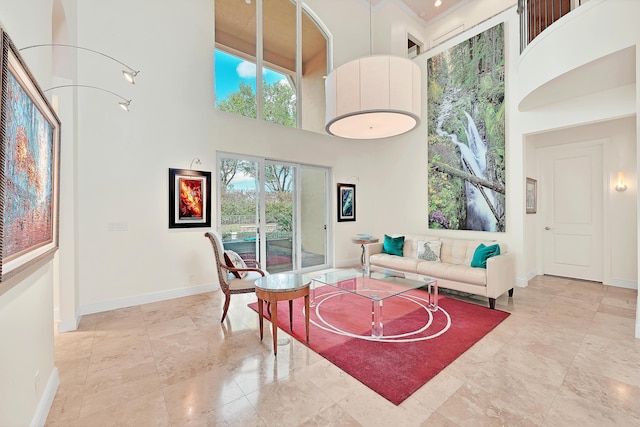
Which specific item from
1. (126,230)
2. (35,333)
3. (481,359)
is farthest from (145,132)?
(481,359)

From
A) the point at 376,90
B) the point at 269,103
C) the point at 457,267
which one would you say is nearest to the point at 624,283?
the point at 457,267

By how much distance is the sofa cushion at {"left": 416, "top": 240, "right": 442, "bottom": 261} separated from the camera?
4.85m

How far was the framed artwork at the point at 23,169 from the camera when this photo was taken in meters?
1.20

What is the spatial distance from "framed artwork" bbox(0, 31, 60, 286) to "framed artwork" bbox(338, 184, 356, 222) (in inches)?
196

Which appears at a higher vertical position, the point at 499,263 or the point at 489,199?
the point at 489,199

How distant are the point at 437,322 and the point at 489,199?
9.27 feet

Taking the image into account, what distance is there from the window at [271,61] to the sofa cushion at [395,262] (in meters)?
2.99

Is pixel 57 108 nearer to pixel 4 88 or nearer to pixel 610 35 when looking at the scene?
pixel 4 88

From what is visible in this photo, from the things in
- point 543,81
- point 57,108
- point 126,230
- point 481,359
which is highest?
point 543,81

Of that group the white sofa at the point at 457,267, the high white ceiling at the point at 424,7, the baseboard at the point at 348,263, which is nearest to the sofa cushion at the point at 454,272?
the white sofa at the point at 457,267

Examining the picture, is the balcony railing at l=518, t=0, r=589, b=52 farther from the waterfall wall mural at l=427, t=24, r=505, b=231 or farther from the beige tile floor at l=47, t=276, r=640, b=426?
the beige tile floor at l=47, t=276, r=640, b=426

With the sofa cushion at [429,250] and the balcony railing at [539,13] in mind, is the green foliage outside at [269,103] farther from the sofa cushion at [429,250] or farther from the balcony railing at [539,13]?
the balcony railing at [539,13]

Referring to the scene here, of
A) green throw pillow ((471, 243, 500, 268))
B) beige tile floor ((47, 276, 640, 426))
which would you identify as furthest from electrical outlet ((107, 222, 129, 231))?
green throw pillow ((471, 243, 500, 268))

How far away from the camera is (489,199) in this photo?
495 cm
